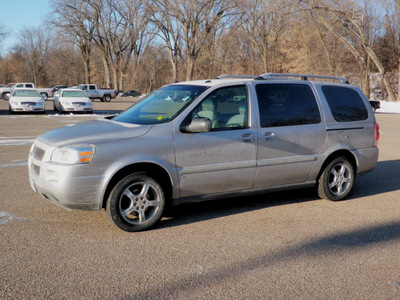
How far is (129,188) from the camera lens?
4898mm

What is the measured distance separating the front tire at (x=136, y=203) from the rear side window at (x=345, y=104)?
9.82 ft

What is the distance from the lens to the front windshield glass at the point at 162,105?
5359mm

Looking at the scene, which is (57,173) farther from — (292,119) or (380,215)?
(380,215)

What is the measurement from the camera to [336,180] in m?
6.42

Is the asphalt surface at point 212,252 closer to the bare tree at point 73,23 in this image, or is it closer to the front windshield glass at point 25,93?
the front windshield glass at point 25,93

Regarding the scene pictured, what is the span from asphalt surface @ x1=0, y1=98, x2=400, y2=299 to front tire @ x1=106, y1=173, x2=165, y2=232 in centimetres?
14

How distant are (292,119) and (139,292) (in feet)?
11.2

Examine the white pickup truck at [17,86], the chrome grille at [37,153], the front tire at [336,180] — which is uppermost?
the white pickup truck at [17,86]

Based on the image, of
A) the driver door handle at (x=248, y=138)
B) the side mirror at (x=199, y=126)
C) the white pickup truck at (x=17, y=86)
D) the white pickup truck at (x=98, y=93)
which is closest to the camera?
the side mirror at (x=199, y=126)

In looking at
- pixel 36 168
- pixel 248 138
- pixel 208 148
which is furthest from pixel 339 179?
pixel 36 168

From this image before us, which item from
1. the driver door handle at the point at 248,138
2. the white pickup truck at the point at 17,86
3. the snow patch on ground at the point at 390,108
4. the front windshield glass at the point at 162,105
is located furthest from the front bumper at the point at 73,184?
the white pickup truck at the point at 17,86

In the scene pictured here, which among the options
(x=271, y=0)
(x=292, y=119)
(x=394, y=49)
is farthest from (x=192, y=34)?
(x=292, y=119)

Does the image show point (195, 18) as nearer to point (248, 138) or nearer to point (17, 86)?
point (17, 86)

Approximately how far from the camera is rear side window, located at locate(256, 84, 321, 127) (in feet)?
18.9
